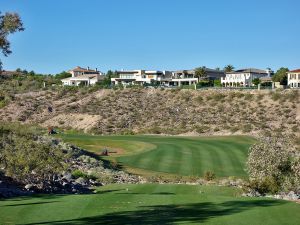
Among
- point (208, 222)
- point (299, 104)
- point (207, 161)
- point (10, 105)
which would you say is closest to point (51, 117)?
point (10, 105)

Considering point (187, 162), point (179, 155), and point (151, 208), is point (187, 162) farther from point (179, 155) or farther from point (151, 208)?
point (151, 208)

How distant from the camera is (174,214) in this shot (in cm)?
1867

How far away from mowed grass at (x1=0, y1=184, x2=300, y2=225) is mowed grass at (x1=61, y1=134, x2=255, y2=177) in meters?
20.8

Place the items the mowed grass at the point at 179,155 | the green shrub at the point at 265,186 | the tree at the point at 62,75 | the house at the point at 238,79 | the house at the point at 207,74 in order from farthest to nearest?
the tree at the point at 62,75
the house at the point at 207,74
the house at the point at 238,79
the mowed grass at the point at 179,155
the green shrub at the point at 265,186

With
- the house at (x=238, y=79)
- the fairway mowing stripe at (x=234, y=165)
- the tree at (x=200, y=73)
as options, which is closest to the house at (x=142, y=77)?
the tree at (x=200, y=73)

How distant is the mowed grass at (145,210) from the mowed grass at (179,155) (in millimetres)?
20788

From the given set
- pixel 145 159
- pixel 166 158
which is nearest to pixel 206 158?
pixel 166 158

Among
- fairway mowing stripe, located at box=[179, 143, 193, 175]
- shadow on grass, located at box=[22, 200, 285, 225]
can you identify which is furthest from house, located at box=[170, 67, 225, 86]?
shadow on grass, located at box=[22, 200, 285, 225]

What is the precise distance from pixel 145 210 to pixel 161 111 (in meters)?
79.6

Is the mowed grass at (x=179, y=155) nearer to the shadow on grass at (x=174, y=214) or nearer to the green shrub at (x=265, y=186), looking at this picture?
the green shrub at (x=265, y=186)

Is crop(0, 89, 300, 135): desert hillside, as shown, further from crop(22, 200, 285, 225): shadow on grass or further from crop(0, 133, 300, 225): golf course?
crop(22, 200, 285, 225): shadow on grass

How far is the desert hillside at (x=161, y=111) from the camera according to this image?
85.7 meters

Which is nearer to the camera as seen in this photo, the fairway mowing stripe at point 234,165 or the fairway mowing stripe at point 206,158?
the fairway mowing stripe at point 234,165

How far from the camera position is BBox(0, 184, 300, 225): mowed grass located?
57.6 ft
